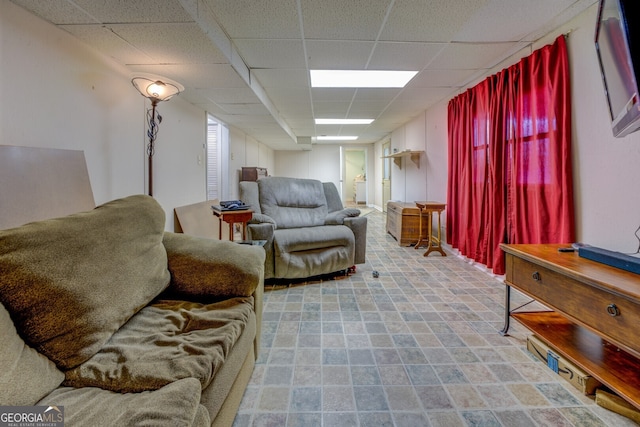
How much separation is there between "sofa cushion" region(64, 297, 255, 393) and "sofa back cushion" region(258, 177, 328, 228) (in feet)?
6.00

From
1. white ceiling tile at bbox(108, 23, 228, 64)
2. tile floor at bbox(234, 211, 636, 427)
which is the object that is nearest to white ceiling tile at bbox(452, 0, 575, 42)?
white ceiling tile at bbox(108, 23, 228, 64)

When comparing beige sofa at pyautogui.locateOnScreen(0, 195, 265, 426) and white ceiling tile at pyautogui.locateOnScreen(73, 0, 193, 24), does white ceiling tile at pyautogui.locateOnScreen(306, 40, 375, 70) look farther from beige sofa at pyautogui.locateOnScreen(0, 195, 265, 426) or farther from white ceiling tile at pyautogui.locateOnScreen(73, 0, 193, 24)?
beige sofa at pyautogui.locateOnScreen(0, 195, 265, 426)

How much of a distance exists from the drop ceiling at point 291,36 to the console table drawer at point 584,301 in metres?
1.88

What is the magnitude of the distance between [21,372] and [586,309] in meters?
2.05

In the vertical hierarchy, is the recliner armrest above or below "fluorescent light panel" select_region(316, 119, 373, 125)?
below

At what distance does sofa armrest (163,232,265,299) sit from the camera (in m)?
1.32

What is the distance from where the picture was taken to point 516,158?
8.32ft

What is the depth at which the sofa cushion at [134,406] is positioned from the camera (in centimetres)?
65

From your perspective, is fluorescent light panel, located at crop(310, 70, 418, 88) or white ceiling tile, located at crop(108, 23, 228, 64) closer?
white ceiling tile, located at crop(108, 23, 228, 64)

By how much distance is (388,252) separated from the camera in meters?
3.94

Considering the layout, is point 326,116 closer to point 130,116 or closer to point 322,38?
point 322,38

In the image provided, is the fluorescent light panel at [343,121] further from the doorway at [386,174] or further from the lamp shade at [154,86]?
the lamp shade at [154,86]

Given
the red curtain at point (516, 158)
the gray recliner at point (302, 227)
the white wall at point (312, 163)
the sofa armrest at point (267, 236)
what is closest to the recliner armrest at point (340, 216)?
the gray recliner at point (302, 227)

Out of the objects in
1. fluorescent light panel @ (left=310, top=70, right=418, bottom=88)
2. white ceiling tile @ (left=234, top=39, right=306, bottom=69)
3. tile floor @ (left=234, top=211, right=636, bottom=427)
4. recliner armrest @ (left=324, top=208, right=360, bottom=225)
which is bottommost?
tile floor @ (left=234, top=211, right=636, bottom=427)
